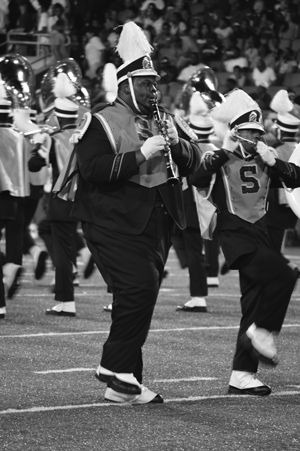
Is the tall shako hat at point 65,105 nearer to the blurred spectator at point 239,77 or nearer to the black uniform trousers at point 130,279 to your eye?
the black uniform trousers at point 130,279

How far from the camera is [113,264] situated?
515cm

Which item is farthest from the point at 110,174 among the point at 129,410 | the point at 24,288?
the point at 24,288

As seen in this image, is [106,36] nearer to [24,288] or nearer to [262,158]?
[24,288]

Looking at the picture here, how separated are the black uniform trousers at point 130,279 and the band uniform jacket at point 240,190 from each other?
2.29 ft

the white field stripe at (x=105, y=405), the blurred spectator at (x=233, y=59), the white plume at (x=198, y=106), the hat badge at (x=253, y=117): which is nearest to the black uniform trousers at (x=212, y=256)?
the white plume at (x=198, y=106)

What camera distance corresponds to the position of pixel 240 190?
20.0ft

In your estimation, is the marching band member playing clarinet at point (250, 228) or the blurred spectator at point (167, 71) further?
the blurred spectator at point (167, 71)

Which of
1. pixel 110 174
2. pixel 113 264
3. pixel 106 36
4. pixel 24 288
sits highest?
pixel 106 36

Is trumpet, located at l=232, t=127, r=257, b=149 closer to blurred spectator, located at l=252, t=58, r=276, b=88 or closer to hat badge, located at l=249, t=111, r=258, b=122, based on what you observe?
hat badge, located at l=249, t=111, r=258, b=122

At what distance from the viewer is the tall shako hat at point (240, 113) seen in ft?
19.5

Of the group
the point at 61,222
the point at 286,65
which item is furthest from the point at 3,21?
the point at 61,222

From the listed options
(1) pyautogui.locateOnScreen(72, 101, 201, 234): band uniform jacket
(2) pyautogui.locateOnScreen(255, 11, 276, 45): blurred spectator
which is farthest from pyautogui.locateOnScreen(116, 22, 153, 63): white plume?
(2) pyautogui.locateOnScreen(255, 11, 276, 45): blurred spectator

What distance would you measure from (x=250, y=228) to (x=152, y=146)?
1.12m

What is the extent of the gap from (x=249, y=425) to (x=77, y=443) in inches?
33.7
